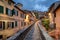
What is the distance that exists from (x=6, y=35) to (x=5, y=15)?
3590mm

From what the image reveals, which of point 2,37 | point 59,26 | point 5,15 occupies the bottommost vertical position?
point 2,37

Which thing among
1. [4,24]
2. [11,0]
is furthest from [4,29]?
[11,0]

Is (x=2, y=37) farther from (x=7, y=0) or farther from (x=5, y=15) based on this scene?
(x=7, y=0)

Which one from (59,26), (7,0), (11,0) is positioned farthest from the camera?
(11,0)

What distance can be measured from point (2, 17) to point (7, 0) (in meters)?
4.58

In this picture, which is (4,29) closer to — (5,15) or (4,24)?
(4,24)

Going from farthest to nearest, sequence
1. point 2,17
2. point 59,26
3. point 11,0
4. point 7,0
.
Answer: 1. point 11,0
2. point 7,0
3. point 2,17
4. point 59,26

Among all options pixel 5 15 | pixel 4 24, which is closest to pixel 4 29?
pixel 4 24

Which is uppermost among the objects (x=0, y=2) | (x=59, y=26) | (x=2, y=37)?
(x=0, y=2)

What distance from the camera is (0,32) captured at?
78.3ft

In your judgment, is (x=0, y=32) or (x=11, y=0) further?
(x=11, y=0)

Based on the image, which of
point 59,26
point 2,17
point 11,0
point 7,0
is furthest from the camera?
point 11,0

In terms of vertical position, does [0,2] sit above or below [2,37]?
above

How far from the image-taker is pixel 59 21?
23188 mm
